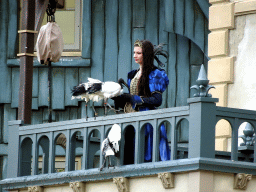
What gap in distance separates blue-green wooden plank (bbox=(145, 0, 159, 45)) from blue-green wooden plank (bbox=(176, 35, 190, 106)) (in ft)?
1.27

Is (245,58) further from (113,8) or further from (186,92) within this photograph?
(113,8)

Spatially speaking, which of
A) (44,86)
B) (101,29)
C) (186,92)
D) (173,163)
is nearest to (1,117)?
(44,86)

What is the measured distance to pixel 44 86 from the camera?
46.7 ft

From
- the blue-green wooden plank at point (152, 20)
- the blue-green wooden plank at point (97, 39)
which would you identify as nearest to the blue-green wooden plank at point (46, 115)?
the blue-green wooden plank at point (97, 39)

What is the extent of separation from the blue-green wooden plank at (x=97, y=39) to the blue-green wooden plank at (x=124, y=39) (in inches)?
11.4

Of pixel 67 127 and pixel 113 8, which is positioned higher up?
pixel 113 8

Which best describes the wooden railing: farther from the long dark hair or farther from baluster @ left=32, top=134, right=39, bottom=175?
the long dark hair

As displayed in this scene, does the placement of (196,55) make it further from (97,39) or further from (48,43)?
(48,43)

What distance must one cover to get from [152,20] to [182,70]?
943 millimetres

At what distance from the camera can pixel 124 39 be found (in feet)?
46.7

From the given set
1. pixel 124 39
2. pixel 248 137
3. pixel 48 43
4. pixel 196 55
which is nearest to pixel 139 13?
pixel 124 39

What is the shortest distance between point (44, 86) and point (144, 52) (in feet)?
14.5

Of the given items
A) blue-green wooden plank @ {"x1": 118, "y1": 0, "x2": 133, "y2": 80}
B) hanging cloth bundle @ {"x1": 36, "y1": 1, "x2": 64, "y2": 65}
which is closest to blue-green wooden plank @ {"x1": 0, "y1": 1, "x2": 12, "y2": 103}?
blue-green wooden plank @ {"x1": 118, "y1": 0, "x2": 133, "y2": 80}

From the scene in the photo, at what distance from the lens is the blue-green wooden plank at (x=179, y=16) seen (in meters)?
13.7
